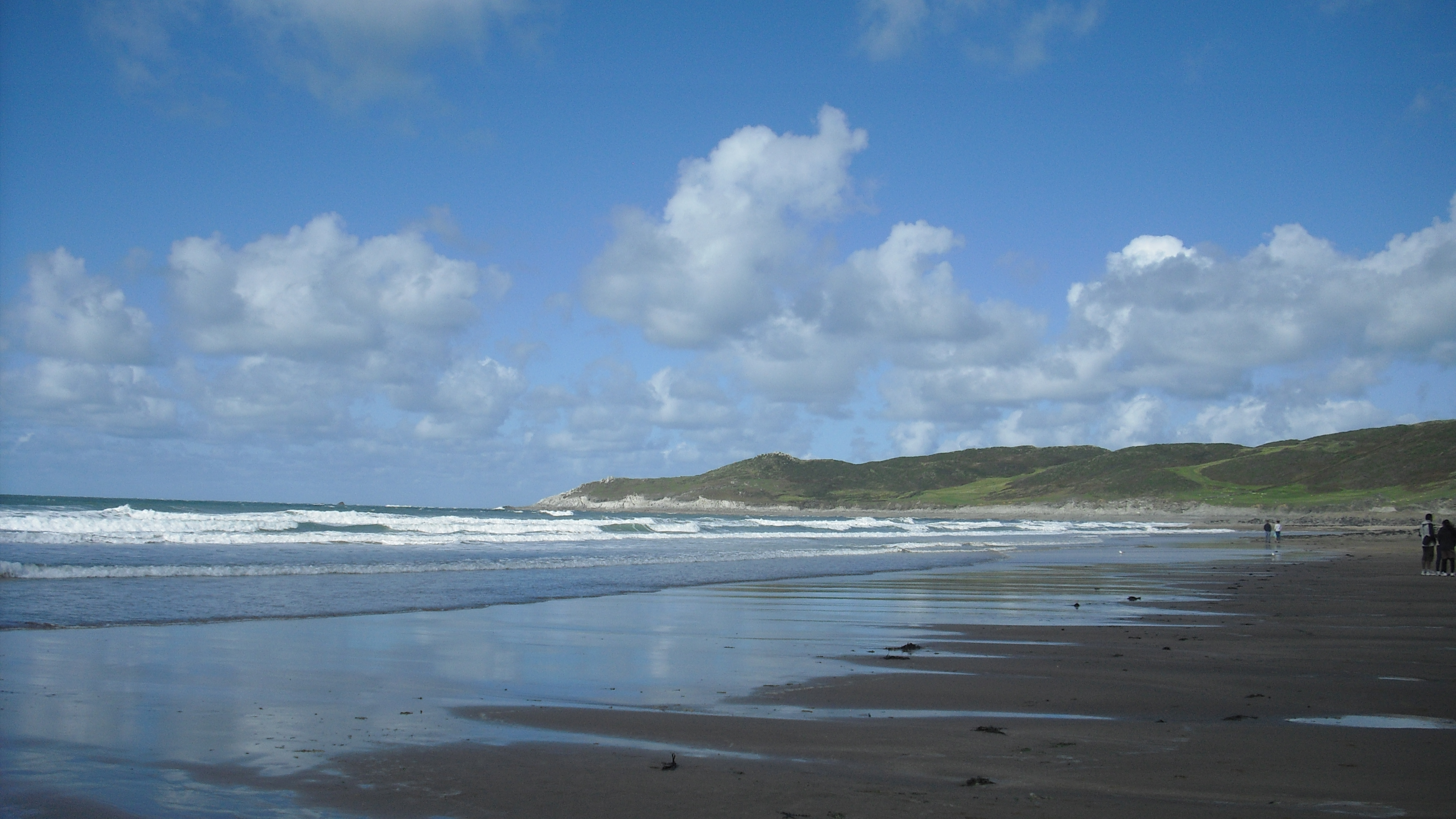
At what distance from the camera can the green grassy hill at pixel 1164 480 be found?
110 metres

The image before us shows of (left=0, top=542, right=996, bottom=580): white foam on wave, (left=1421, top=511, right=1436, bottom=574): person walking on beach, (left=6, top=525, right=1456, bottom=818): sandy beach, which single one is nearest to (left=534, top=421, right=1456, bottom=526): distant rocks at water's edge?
(left=1421, top=511, right=1436, bottom=574): person walking on beach

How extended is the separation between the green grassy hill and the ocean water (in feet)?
223

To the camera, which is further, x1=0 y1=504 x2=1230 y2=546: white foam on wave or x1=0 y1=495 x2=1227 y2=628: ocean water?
x1=0 y1=504 x2=1230 y2=546: white foam on wave

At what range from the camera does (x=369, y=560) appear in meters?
26.5

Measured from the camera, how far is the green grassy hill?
11019 cm

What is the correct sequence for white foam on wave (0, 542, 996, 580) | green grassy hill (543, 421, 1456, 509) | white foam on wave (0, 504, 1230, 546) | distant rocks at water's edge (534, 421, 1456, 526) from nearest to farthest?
white foam on wave (0, 542, 996, 580)
white foam on wave (0, 504, 1230, 546)
distant rocks at water's edge (534, 421, 1456, 526)
green grassy hill (543, 421, 1456, 509)

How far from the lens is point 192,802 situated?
5164 millimetres

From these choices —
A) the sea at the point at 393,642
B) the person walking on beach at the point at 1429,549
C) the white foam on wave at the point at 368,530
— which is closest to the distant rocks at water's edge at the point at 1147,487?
the white foam on wave at the point at 368,530

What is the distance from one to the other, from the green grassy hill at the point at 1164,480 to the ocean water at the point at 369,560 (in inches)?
2674

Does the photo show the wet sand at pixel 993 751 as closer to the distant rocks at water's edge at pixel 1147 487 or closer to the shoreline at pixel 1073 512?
the shoreline at pixel 1073 512

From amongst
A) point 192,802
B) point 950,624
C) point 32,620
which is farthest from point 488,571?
point 192,802

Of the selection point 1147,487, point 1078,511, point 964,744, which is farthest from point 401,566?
point 1147,487

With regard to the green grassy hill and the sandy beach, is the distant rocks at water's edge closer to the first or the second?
the green grassy hill

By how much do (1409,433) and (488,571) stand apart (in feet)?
479
